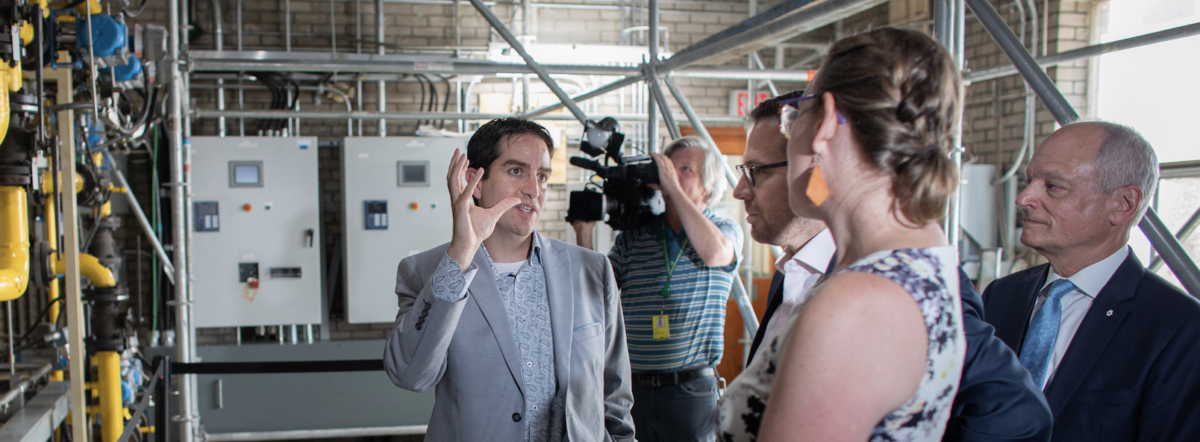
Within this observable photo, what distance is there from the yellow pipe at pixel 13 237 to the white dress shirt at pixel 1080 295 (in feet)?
9.37

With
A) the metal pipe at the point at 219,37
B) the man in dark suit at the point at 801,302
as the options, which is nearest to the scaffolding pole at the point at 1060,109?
the man in dark suit at the point at 801,302

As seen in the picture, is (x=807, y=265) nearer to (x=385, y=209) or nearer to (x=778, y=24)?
(x=778, y=24)

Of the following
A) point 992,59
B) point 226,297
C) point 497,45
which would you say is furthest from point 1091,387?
point 226,297

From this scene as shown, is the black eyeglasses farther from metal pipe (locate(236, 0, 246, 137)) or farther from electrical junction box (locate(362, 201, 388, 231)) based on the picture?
metal pipe (locate(236, 0, 246, 137))

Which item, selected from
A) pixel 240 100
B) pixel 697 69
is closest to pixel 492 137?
pixel 697 69

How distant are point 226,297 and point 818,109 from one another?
187 inches

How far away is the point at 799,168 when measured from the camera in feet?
2.34

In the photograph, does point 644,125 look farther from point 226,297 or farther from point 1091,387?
point 1091,387

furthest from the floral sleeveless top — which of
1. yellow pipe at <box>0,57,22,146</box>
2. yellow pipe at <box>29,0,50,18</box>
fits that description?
yellow pipe at <box>29,0,50,18</box>

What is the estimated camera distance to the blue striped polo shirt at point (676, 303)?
209cm

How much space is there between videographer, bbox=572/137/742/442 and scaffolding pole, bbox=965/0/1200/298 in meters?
0.90

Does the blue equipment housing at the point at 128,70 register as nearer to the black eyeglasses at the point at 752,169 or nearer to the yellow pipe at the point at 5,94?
the yellow pipe at the point at 5,94

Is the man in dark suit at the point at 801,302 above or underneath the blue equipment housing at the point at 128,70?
underneath

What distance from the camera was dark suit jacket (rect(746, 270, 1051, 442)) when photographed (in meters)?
0.70
